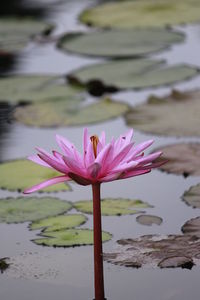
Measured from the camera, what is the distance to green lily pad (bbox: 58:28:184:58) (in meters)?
3.82

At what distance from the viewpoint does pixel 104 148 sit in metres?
1.74

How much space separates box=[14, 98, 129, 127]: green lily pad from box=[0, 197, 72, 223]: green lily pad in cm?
71

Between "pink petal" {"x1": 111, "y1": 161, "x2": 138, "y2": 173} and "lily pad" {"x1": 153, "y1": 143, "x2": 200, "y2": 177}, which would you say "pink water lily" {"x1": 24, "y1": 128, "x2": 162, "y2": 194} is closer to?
"pink petal" {"x1": 111, "y1": 161, "x2": 138, "y2": 173}

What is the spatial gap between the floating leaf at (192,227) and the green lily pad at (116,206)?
178mm

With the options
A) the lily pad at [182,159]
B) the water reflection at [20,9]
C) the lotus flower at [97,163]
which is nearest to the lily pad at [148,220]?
the lily pad at [182,159]

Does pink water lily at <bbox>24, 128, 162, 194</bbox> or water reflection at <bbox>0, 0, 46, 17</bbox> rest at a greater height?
water reflection at <bbox>0, 0, 46, 17</bbox>

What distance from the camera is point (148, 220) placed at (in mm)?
2250

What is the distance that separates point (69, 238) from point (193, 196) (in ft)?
1.35

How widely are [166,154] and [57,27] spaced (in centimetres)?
178

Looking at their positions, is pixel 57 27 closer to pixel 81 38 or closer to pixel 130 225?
pixel 81 38

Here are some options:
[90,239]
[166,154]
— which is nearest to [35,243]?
[90,239]

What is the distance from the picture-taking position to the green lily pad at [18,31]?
405 centimetres

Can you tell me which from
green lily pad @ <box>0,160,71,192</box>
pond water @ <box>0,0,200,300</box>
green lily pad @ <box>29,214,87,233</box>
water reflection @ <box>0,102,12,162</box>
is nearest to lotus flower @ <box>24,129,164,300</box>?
pond water @ <box>0,0,200,300</box>

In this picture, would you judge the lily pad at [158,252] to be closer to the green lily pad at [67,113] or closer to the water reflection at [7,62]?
the green lily pad at [67,113]
